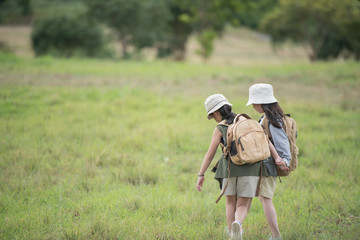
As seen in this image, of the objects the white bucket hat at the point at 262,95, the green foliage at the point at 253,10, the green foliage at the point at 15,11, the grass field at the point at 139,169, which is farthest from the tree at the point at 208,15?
the white bucket hat at the point at 262,95

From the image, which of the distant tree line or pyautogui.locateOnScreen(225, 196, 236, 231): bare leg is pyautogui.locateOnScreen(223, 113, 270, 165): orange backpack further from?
the distant tree line

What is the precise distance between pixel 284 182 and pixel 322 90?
371 inches

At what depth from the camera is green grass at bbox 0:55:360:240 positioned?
387 cm

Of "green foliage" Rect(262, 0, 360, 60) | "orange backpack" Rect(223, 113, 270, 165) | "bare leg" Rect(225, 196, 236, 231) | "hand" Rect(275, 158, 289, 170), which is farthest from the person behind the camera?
"green foliage" Rect(262, 0, 360, 60)

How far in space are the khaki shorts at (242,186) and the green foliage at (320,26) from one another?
30.5 metres

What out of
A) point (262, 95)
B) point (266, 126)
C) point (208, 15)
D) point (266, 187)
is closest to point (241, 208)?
point (266, 187)

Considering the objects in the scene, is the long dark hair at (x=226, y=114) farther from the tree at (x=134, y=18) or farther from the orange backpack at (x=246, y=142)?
the tree at (x=134, y=18)

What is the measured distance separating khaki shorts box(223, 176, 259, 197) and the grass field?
64 centimetres

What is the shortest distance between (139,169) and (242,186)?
8.47ft

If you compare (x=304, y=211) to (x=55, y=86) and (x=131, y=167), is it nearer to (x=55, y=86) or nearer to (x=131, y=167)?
(x=131, y=167)

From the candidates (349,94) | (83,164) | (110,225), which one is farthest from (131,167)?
(349,94)

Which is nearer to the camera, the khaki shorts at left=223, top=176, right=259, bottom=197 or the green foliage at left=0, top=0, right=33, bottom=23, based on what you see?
the khaki shorts at left=223, top=176, right=259, bottom=197

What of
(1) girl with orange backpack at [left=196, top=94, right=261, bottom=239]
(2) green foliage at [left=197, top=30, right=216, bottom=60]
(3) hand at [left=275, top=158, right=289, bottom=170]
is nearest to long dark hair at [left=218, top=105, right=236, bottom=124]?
(1) girl with orange backpack at [left=196, top=94, right=261, bottom=239]

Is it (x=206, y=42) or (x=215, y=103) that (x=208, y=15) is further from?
(x=215, y=103)
